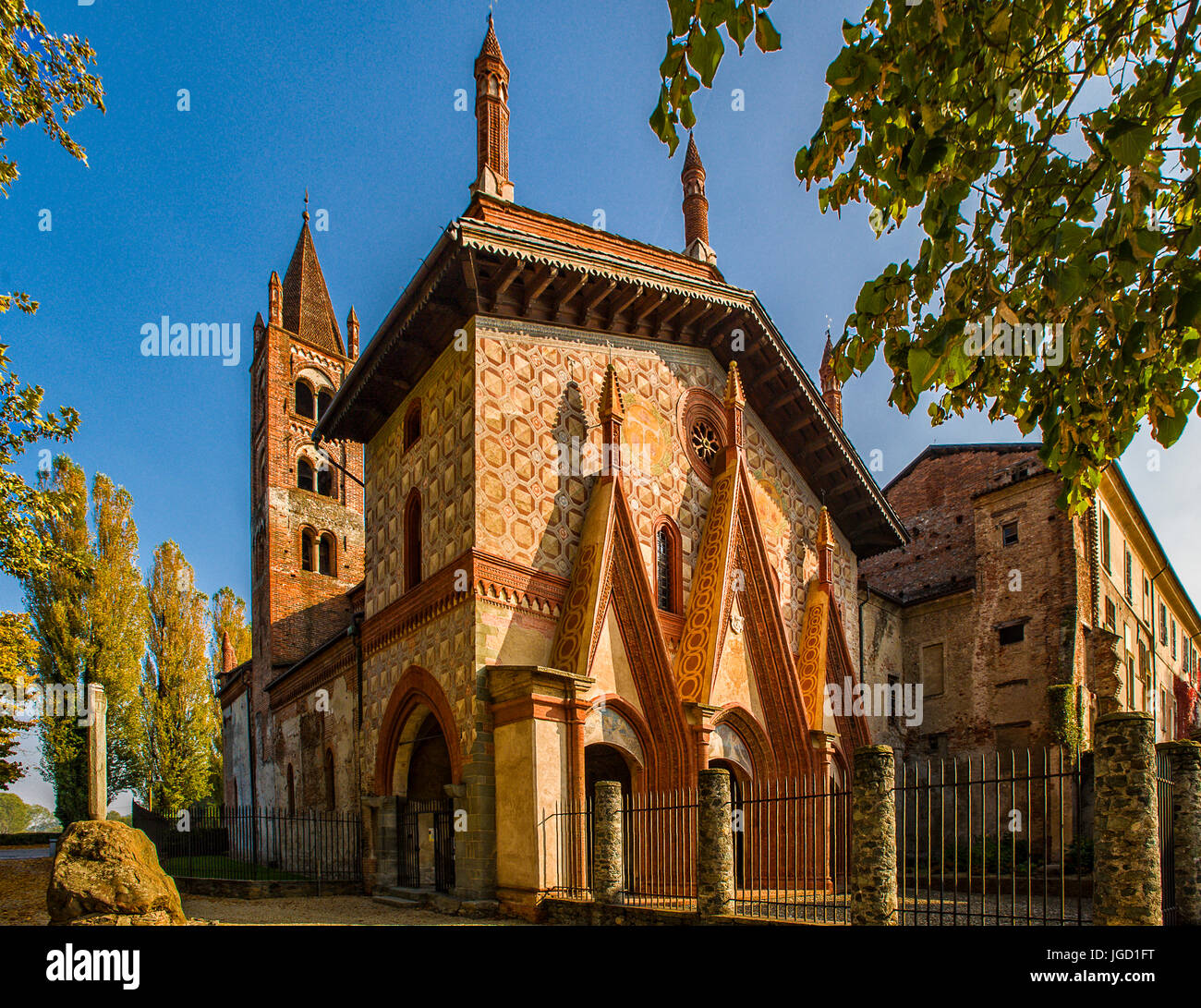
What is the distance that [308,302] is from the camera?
36.6 meters

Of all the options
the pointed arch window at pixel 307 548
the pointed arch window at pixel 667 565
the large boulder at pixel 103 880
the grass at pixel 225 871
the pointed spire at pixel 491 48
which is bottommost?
the grass at pixel 225 871

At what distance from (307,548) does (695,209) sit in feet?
59.5

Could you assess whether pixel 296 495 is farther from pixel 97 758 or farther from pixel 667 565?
pixel 97 758

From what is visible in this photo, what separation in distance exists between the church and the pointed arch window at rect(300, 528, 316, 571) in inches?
411

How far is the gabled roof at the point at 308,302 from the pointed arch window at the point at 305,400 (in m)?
1.70

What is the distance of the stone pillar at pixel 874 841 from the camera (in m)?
8.76

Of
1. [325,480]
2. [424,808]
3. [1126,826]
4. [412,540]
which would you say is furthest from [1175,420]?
[325,480]

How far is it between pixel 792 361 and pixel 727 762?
8.17 meters

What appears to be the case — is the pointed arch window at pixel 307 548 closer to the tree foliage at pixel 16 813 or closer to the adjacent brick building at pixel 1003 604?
the adjacent brick building at pixel 1003 604

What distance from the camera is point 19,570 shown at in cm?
1058

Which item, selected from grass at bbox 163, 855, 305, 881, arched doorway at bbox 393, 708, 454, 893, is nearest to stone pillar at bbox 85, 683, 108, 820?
arched doorway at bbox 393, 708, 454, 893

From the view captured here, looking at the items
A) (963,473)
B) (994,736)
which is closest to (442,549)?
(994,736)

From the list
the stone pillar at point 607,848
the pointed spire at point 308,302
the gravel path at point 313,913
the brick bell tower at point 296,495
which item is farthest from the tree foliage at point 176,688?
the stone pillar at point 607,848
